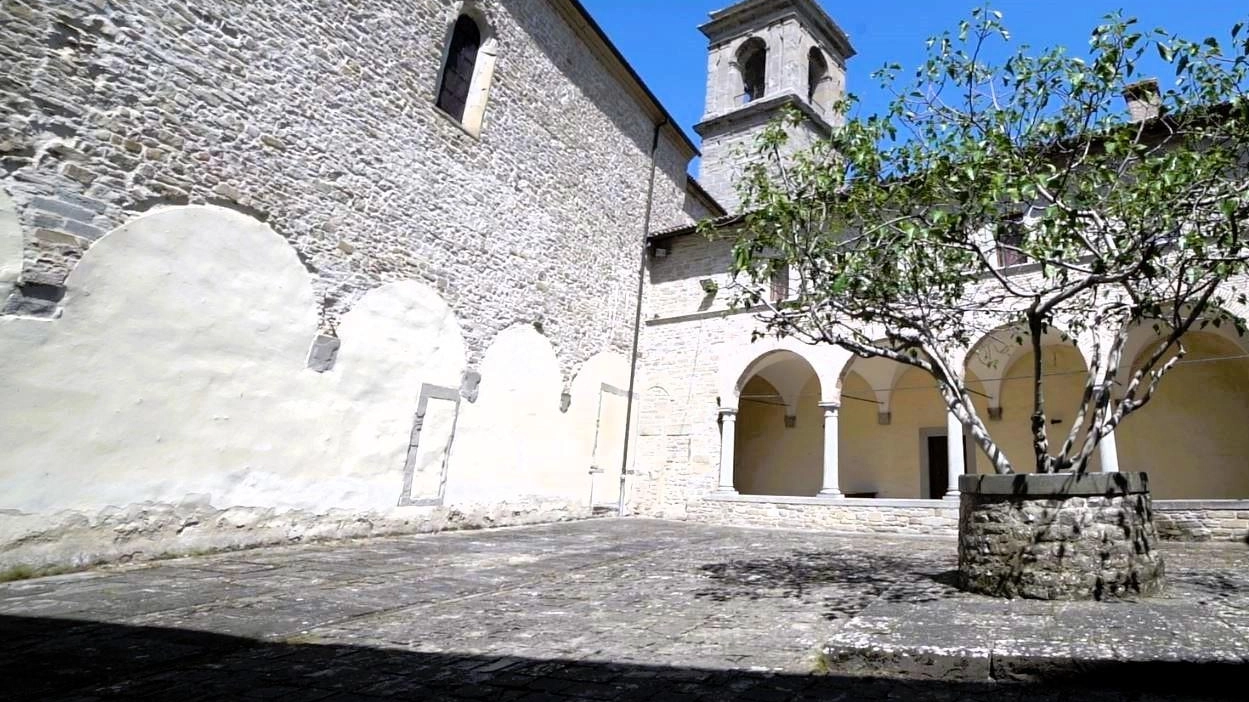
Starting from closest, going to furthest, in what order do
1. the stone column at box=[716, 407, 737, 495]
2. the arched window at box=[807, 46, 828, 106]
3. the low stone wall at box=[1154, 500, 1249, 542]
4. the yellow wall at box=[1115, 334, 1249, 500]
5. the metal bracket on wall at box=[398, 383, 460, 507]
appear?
1. the low stone wall at box=[1154, 500, 1249, 542]
2. the metal bracket on wall at box=[398, 383, 460, 507]
3. the yellow wall at box=[1115, 334, 1249, 500]
4. the stone column at box=[716, 407, 737, 495]
5. the arched window at box=[807, 46, 828, 106]

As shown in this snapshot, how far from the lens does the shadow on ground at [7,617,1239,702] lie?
2521 mm

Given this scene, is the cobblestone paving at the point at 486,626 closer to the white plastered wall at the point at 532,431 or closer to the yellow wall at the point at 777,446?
the white plastered wall at the point at 532,431

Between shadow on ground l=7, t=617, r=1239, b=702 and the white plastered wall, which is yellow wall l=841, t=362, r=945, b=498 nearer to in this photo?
the white plastered wall

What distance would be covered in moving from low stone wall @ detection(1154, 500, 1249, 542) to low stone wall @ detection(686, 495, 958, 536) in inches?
98.3

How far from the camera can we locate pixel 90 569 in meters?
5.25

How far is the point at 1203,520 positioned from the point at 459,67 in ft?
40.4

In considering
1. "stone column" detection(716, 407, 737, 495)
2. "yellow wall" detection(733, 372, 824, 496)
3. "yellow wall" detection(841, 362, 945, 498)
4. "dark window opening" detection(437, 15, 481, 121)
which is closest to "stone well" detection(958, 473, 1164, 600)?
"stone column" detection(716, 407, 737, 495)

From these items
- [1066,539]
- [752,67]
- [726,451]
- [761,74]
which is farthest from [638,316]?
[752,67]

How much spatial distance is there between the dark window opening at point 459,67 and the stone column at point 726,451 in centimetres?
728

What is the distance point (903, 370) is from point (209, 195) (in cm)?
1276

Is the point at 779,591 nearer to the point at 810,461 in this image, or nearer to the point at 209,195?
the point at 209,195

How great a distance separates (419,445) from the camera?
8.67m

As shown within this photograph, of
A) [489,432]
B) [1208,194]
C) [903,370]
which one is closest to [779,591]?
[1208,194]

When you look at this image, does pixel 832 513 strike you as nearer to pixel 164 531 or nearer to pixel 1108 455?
pixel 1108 455
